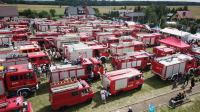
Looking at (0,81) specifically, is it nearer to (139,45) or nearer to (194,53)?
(139,45)

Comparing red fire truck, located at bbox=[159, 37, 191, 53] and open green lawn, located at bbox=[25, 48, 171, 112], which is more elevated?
red fire truck, located at bbox=[159, 37, 191, 53]

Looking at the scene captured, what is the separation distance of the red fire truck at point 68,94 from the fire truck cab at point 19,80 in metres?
3.43

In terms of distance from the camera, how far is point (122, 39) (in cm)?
4016

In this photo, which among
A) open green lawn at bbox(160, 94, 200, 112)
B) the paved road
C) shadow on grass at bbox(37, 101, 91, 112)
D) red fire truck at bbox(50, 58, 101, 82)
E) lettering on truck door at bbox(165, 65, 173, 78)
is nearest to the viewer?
shadow on grass at bbox(37, 101, 91, 112)

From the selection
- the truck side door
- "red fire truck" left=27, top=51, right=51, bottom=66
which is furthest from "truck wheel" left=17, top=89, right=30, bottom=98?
"red fire truck" left=27, top=51, right=51, bottom=66

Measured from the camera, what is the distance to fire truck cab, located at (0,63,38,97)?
20.9 meters

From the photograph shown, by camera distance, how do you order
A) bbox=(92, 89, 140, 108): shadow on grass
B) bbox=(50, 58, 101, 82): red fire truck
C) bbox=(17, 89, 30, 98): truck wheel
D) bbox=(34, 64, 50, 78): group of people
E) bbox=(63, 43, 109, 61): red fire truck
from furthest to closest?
bbox=(63, 43, 109, 61): red fire truck < bbox=(34, 64, 50, 78): group of people < bbox=(50, 58, 101, 82): red fire truck < bbox=(17, 89, 30, 98): truck wheel < bbox=(92, 89, 140, 108): shadow on grass

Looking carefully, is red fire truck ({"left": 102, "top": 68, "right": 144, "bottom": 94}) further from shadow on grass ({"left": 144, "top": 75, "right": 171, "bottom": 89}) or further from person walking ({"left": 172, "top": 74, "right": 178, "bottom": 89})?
person walking ({"left": 172, "top": 74, "right": 178, "bottom": 89})

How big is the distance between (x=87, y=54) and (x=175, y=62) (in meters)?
13.3

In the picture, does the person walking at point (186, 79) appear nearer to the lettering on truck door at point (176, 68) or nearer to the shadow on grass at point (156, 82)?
the lettering on truck door at point (176, 68)

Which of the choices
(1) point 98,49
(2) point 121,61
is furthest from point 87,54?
(2) point 121,61

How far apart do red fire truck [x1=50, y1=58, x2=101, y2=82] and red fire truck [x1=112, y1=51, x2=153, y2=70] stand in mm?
3409

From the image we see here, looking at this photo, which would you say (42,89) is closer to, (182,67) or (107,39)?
(182,67)

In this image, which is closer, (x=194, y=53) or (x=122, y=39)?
(x=194, y=53)
